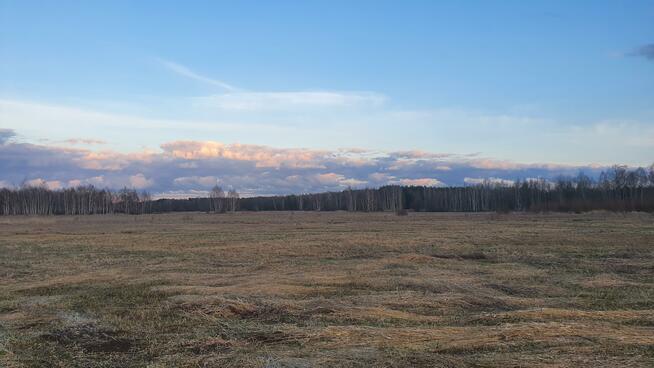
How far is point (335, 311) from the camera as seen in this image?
1317cm

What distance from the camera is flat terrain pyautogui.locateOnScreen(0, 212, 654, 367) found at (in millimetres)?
9461

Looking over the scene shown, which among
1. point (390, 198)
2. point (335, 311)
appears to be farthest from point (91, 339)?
point (390, 198)

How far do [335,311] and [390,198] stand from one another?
507 ft

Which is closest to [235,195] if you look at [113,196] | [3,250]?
[113,196]

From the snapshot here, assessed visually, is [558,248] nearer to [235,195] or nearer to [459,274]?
[459,274]

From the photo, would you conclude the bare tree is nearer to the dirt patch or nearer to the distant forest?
the distant forest

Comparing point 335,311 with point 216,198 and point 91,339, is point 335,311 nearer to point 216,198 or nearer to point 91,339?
point 91,339

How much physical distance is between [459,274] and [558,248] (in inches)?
501

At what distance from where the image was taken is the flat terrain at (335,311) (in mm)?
9461

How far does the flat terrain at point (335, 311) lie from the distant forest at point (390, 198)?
102417 millimetres

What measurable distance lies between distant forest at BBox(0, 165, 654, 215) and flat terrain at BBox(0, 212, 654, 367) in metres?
102

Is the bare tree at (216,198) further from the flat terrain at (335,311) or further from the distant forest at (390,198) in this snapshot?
the flat terrain at (335,311)

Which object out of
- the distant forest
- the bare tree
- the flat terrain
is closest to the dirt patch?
the flat terrain

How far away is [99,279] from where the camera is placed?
2103 centimetres
